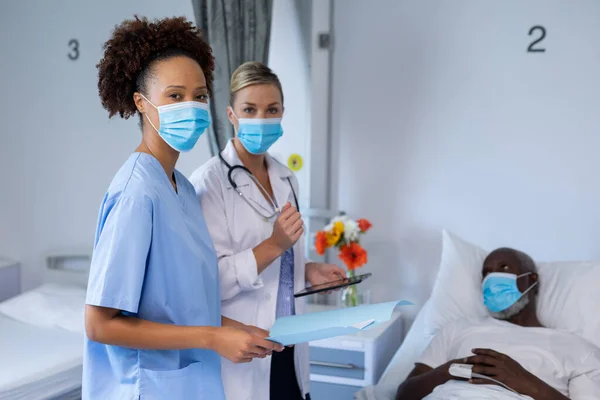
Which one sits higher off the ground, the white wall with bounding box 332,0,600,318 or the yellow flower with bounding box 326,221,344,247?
the white wall with bounding box 332,0,600,318

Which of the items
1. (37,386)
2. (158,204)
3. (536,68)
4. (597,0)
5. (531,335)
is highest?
(597,0)

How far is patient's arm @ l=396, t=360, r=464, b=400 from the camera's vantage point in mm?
1905

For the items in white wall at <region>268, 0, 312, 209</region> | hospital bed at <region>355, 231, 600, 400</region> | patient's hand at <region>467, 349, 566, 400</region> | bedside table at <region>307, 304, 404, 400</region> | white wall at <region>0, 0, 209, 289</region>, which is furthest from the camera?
white wall at <region>0, 0, 209, 289</region>

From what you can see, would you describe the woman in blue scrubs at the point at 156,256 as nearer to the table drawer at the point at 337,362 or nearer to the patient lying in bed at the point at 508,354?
the patient lying in bed at the point at 508,354

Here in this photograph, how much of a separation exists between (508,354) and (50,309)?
202cm

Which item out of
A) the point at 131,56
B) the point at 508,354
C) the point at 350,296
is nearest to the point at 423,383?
the point at 508,354

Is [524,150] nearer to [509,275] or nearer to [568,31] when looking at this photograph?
[568,31]

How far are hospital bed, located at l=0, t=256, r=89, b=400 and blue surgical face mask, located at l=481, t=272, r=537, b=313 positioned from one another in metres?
1.55

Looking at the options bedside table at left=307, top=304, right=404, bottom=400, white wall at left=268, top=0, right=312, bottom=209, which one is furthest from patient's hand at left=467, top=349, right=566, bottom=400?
white wall at left=268, top=0, right=312, bottom=209

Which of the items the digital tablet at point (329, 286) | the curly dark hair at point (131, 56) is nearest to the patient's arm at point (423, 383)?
the digital tablet at point (329, 286)

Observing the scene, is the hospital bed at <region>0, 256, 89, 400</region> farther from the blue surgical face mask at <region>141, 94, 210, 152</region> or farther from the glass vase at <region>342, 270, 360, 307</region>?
the blue surgical face mask at <region>141, 94, 210, 152</region>

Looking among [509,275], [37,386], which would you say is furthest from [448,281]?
[37,386]

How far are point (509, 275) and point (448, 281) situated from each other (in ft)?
1.18

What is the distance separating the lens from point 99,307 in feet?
3.76
